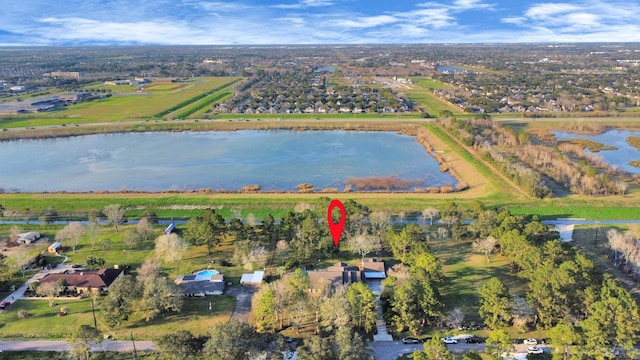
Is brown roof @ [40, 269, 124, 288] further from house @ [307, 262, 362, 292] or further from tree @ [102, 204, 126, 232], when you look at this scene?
house @ [307, 262, 362, 292]

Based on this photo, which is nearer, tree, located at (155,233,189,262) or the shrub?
the shrub

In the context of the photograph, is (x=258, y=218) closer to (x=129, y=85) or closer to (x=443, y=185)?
(x=443, y=185)

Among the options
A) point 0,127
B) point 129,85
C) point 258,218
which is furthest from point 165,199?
point 129,85

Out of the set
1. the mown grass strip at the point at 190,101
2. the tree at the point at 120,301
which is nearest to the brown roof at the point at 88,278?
the tree at the point at 120,301

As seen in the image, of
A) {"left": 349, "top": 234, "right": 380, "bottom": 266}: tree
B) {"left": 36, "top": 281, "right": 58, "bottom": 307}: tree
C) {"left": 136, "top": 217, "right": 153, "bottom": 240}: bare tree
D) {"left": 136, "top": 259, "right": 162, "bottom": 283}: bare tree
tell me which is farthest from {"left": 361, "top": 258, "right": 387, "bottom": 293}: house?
{"left": 36, "top": 281, "right": 58, "bottom": 307}: tree

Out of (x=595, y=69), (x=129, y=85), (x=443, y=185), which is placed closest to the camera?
(x=443, y=185)

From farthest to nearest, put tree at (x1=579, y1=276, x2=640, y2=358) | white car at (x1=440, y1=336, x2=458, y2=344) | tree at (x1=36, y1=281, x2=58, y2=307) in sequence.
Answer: tree at (x1=36, y1=281, x2=58, y2=307) < white car at (x1=440, y1=336, x2=458, y2=344) < tree at (x1=579, y1=276, x2=640, y2=358)

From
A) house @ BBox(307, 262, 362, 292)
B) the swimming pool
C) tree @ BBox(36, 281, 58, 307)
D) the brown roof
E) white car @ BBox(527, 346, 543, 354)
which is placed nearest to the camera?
white car @ BBox(527, 346, 543, 354)

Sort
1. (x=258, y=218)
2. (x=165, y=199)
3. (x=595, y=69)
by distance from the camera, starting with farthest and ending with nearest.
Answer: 1. (x=595, y=69)
2. (x=165, y=199)
3. (x=258, y=218)
